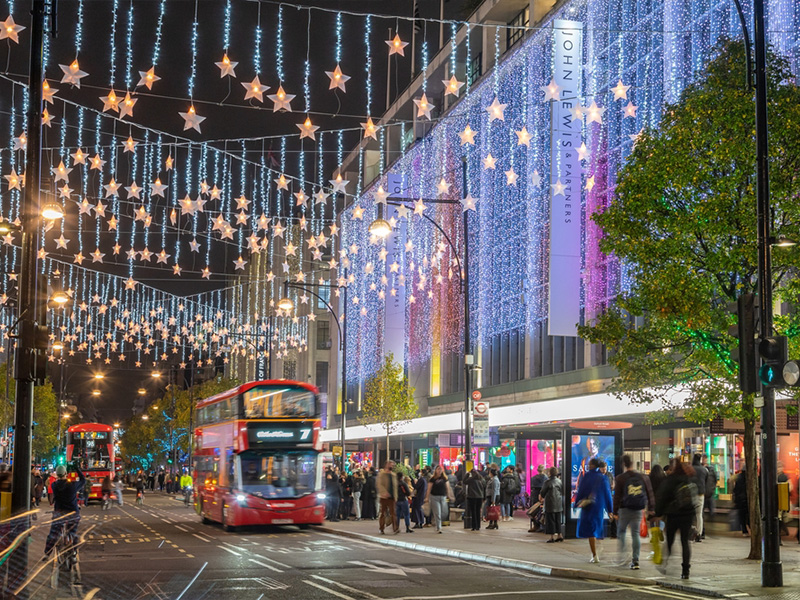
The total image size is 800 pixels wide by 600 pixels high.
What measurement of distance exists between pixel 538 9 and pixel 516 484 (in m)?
21.2

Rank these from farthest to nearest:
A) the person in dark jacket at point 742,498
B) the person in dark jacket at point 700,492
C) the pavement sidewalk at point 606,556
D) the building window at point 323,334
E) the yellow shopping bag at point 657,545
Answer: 1. the building window at point 323,334
2. the person in dark jacket at point 742,498
3. the person in dark jacket at point 700,492
4. the yellow shopping bag at point 657,545
5. the pavement sidewalk at point 606,556

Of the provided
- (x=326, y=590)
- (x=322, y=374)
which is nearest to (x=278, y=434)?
(x=326, y=590)

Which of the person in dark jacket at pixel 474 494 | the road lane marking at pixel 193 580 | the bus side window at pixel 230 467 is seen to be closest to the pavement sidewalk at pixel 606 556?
the person in dark jacket at pixel 474 494

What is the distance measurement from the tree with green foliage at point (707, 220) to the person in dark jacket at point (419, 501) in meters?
10.2

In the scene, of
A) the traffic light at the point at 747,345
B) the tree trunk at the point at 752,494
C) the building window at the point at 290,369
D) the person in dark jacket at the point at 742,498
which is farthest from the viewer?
the building window at the point at 290,369

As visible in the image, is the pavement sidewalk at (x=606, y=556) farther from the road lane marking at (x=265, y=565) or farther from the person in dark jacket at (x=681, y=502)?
the road lane marking at (x=265, y=565)

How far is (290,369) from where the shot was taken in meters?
98.8

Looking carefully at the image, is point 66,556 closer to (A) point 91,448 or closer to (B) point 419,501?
(B) point 419,501

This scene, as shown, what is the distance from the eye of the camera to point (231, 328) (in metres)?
106

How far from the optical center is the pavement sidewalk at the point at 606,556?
15.2 m

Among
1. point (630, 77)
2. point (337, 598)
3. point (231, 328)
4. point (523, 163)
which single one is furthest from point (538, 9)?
point (231, 328)

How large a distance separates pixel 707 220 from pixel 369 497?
61.7 ft

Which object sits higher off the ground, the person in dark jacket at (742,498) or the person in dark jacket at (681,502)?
the person in dark jacket at (681,502)

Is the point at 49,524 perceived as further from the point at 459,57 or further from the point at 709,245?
the point at 459,57
